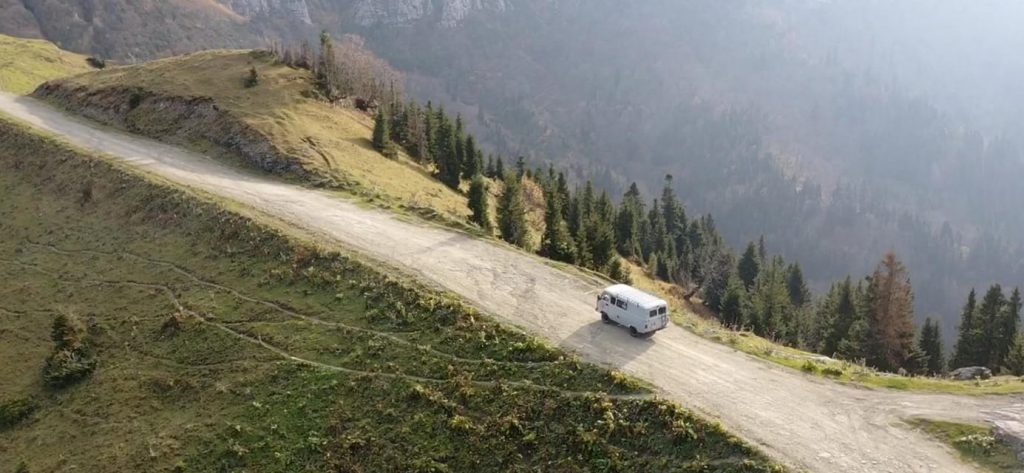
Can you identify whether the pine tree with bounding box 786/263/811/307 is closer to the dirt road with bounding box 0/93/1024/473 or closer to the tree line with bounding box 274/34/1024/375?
the tree line with bounding box 274/34/1024/375

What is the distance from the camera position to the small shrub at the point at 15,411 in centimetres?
3459

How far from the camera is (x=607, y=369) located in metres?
30.2

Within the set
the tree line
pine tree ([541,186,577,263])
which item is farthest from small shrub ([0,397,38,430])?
pine tree ([541,186,577,263])

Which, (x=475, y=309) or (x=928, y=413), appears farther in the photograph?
(x=475, y=309)

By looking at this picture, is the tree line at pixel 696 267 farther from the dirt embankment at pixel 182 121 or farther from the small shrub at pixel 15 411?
the small shrub at pixel 15 411

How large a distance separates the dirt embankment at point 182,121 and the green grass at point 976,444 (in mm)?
45433

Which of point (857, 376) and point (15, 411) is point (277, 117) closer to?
point (15, 411)

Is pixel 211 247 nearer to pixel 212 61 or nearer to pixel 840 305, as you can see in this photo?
pixel 212 61

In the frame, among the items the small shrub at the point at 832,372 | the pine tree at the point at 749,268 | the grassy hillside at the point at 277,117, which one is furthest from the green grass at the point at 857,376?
the pine tree at the point at 749,268

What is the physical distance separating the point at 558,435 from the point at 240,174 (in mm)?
42391

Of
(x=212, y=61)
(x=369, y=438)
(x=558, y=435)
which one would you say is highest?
(x=212, y=61)

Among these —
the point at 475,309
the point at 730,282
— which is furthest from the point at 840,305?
the point at 475,309

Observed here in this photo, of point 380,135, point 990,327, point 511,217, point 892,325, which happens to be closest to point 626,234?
point 892,325

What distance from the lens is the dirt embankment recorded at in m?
61.2
